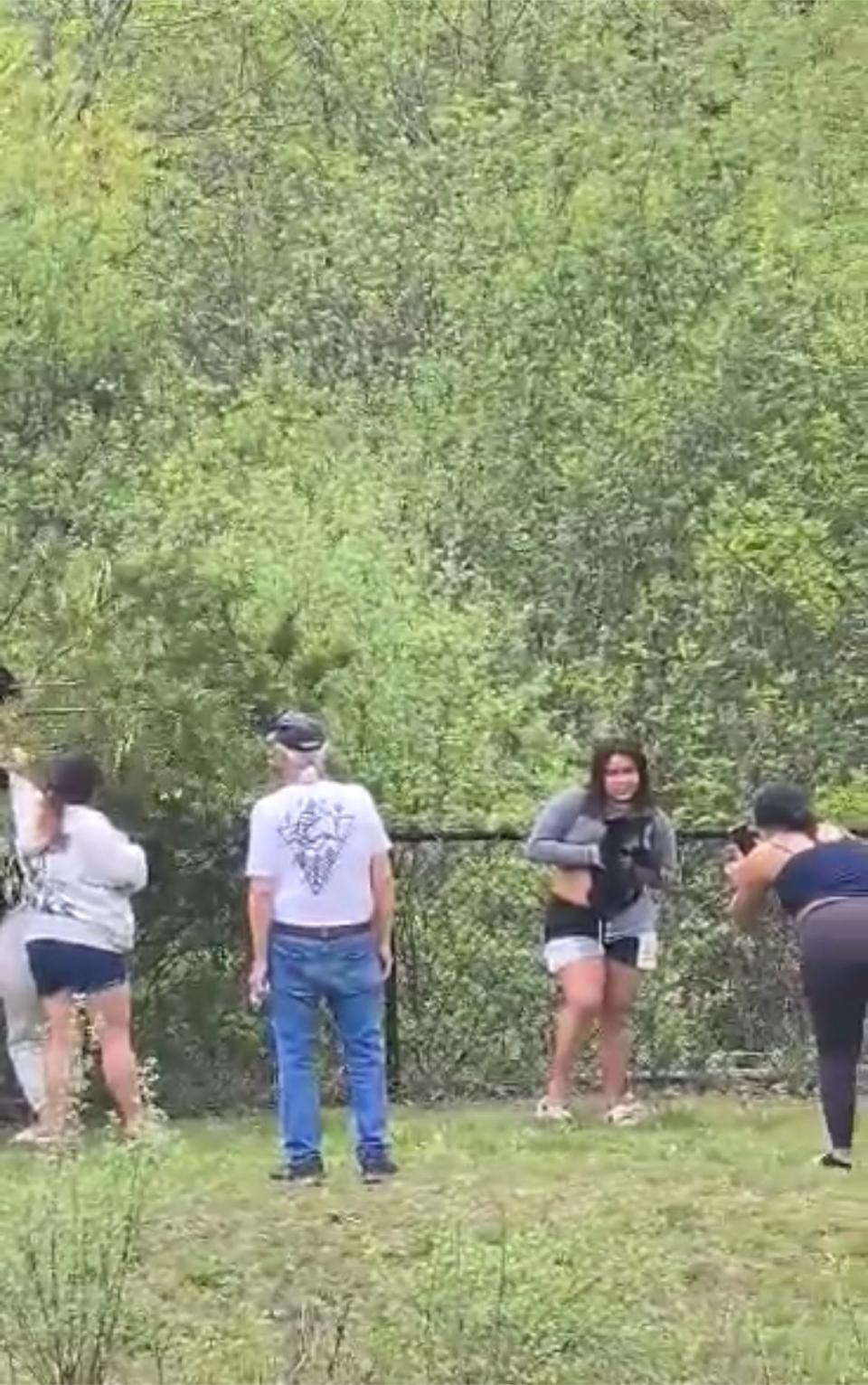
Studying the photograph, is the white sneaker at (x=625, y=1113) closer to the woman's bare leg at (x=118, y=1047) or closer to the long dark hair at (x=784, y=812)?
the long dark hair at (x=784, y=812)

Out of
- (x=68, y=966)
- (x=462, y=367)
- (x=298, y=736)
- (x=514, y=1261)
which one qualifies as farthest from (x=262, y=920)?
(x=462, y=367)

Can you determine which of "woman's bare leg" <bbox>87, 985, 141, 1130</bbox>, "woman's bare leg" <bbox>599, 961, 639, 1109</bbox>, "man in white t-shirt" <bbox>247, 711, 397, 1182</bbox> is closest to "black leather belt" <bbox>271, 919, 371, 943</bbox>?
"man in white t-shirt" <bbox>247, 711, 397, 1182</bbox>

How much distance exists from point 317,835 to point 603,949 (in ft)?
7.06

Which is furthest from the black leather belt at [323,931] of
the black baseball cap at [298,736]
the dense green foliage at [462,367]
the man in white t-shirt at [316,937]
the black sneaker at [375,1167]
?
the dense green foliage at [462,367]

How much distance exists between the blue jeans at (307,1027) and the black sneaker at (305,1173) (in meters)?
0.02

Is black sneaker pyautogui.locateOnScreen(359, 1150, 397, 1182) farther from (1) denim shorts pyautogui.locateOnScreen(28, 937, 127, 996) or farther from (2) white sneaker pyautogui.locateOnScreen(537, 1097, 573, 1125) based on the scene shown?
(2) white sneaker pyautogui.locateOnScreen(537, 1097, 573, 1125)

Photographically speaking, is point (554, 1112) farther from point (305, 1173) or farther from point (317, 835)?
point (317, 835)

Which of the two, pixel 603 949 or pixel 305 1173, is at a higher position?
pixel 603 949

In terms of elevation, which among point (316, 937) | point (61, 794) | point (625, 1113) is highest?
point (61, 794)

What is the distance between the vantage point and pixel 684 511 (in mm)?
21828

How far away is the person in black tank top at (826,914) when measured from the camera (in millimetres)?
9938

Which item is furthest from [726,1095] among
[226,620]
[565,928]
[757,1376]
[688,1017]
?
[757,1376]

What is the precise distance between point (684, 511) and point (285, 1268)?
13644 mm

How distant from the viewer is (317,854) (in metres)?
9.87
